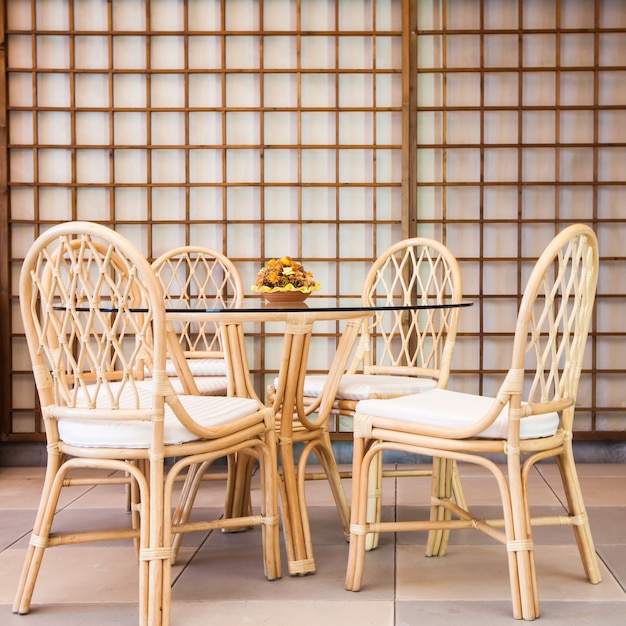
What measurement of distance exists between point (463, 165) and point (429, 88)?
368mm

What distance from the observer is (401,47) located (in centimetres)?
357

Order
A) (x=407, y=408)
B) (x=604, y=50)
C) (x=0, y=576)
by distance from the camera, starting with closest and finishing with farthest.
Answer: (x=407, y=408), (x=0, y=576), (x=604, y=50)

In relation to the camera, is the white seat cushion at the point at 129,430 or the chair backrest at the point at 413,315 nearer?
the white seat cushion at the point at 129,430

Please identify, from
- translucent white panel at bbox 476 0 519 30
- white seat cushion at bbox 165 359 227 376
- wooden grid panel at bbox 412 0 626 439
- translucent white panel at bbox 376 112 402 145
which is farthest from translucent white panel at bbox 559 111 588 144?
white seat cushion at bbox 165 359 227 376

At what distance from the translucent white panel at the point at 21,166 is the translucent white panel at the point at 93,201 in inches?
9.0

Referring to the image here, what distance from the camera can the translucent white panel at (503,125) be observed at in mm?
3584

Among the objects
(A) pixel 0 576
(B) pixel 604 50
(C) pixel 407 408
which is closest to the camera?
(C) pixel 407 408

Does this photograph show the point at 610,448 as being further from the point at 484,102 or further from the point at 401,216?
the point at 484,102

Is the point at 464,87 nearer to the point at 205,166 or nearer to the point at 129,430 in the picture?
the point at 205,166

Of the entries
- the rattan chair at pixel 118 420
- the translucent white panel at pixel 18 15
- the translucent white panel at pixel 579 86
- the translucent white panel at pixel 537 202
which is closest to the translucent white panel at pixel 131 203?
the translucent white panel at pixel 18 15

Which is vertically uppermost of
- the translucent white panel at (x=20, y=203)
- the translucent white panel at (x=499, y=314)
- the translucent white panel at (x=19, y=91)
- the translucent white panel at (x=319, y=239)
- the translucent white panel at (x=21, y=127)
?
the translucent white panel at (x=19, y=91)

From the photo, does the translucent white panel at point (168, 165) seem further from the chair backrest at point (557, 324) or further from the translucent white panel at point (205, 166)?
the chair backrest at point (557, 324)

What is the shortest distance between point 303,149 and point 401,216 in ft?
1.73

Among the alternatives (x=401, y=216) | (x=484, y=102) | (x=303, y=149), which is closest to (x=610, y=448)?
(x=401, y=216)
